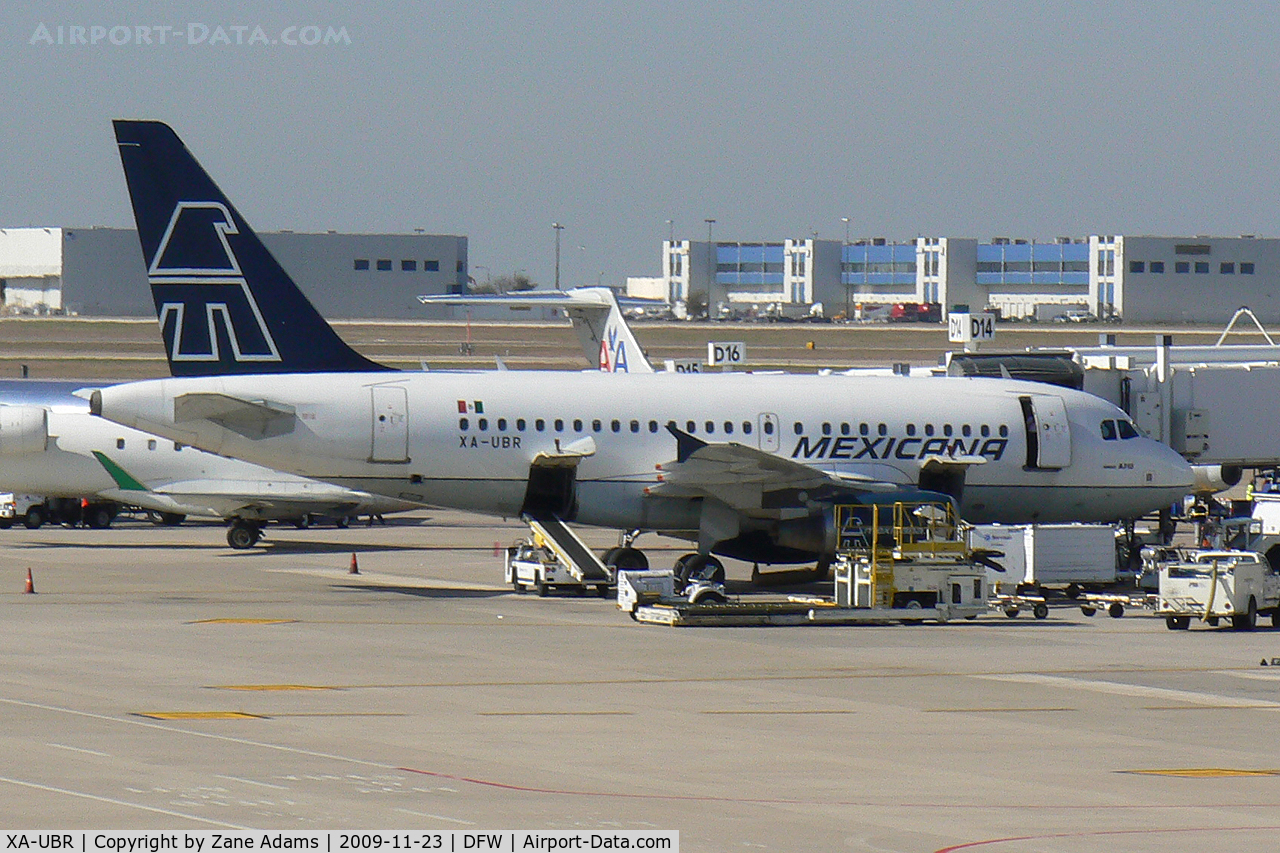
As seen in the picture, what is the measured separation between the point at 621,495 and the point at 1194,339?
89.1 metres

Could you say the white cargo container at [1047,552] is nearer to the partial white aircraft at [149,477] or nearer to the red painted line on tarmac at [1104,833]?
the partial white aircraft at [149,477]

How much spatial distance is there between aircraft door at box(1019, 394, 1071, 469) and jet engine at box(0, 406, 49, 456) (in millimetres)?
23713

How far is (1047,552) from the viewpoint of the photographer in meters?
32.6

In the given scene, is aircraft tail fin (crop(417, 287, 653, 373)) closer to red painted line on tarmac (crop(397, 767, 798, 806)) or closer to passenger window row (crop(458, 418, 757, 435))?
passenger window row (crop(458, 418, 757, 435))

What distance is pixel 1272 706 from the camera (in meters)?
21.5

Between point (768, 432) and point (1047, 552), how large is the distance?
6.07 metres

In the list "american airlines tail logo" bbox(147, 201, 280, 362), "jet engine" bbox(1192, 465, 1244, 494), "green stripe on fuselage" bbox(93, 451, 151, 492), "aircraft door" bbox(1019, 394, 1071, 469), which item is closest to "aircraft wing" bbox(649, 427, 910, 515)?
"aircraft door" bbox(1019, 394, 1071, 469)

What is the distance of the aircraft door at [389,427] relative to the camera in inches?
1316

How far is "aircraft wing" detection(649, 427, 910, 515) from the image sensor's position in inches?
1302

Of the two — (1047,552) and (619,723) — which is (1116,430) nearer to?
(1047,552)

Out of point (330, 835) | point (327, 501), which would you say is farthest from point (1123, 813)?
point (327, 501)

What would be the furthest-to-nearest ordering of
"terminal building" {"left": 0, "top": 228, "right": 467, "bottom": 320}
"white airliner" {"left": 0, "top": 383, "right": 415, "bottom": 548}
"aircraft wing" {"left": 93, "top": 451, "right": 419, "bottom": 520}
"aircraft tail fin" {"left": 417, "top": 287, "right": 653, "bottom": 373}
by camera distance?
"terminal building" {"left": 0, "top": 228, "right": 467, "bottom": 320} → "aircraft tail fin" {"left": 417, "top": 287, "right": 653, "bottom": 373} → "white airliner" {"left": 0, "top": 383, "right": 415, "bottom": 548} → "aircraft wing" {"left": 93, "top": 451, "right": 419, "bottom": 520}

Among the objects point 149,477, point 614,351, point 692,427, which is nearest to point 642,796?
point 692,427

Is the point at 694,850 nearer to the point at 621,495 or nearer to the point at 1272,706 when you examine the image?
the point at 1272,706
